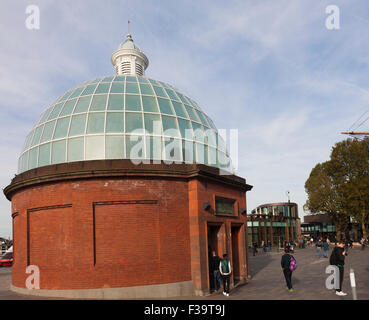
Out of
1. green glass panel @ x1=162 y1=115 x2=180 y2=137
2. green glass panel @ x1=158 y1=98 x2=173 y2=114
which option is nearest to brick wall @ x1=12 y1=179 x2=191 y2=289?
green glass panel @ x1=162 y1=115 x2=180 y2=137

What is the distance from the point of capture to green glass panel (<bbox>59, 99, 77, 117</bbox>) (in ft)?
57.5

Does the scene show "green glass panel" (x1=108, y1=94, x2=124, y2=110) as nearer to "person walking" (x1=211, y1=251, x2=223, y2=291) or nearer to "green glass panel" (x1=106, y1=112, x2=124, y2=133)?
"green glass panel" (x1=106, y1=112, x2=124, y2=133)

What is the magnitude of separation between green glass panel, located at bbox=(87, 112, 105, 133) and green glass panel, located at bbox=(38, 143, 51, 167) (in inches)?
96.4

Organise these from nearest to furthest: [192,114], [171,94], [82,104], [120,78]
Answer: [82,104] → [192,114] → [171,94] → [120,78]

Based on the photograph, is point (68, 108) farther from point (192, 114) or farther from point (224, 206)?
point (224, 206)

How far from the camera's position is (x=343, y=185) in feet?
146

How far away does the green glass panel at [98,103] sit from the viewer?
1692 centimetres

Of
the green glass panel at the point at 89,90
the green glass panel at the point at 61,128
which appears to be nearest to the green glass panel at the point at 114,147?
the green glass panel at the point at 61,128

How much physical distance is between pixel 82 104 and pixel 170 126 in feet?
15.3

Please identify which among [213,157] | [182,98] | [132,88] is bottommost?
[213,157]

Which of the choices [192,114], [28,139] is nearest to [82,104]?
[28,139]

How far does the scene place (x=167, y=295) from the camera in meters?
14.2

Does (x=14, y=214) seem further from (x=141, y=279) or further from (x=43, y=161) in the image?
(x=141, y=279)

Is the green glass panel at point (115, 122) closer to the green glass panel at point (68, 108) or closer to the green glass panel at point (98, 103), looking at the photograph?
Result: the green glass panel at point (98, 103)
